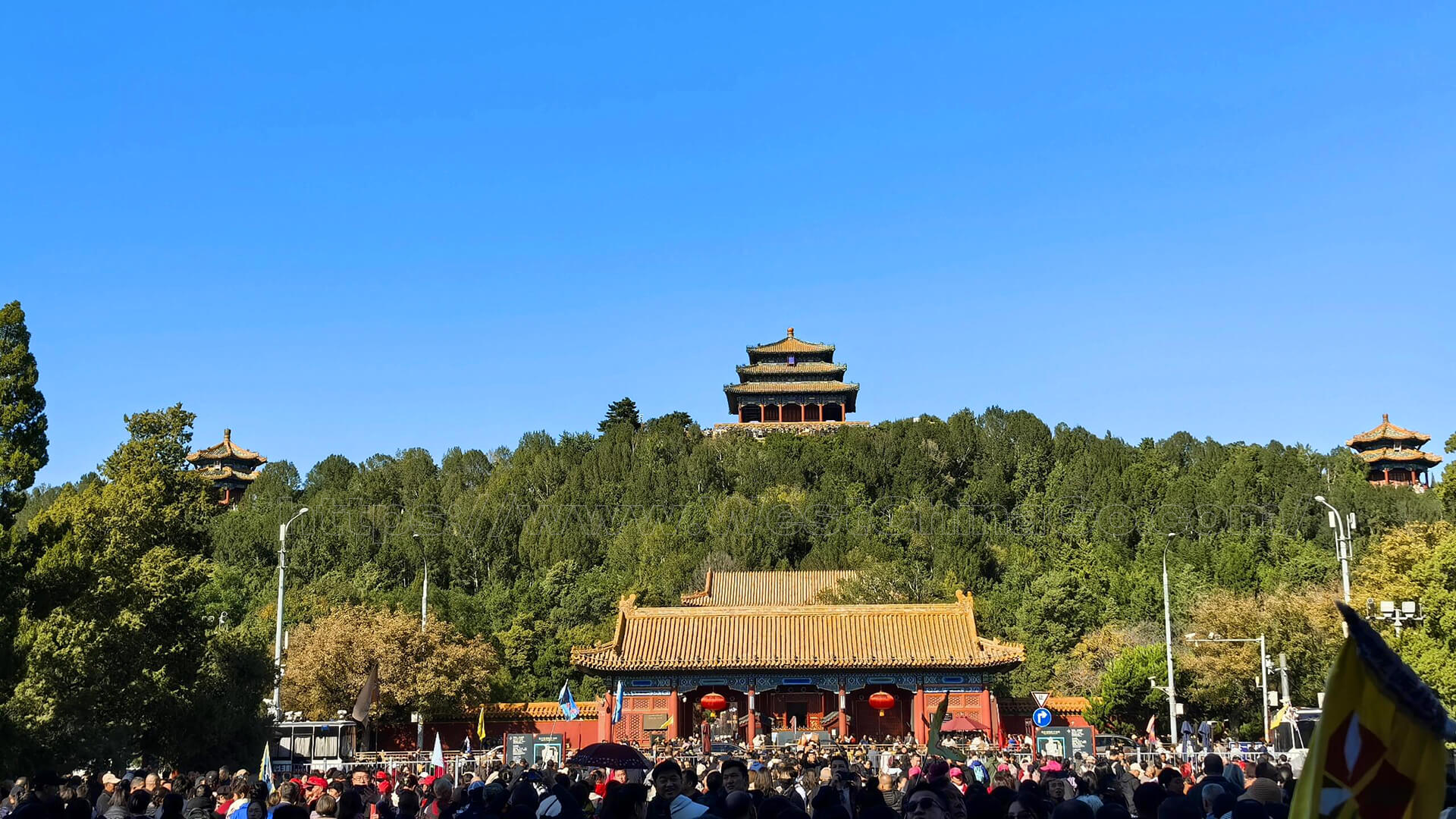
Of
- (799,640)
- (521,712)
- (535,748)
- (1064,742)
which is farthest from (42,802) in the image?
(799,640)

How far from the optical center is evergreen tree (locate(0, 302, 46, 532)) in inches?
742

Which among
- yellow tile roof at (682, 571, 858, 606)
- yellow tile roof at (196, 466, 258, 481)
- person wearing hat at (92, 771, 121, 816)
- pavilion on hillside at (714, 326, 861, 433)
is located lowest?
person wearing hat at (92, 771, 121, 816)

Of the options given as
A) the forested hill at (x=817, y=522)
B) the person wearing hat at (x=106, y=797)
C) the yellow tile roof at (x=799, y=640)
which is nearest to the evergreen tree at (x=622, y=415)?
the forested hill at (x=817, y=522)

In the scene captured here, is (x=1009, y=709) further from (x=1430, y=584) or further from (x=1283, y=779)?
(x=1283, y=779)

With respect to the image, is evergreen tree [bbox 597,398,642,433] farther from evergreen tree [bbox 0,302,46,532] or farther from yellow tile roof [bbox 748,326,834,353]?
evergreen tree [bbox 0,302,46,532]

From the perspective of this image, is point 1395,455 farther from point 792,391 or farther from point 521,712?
point 521,712

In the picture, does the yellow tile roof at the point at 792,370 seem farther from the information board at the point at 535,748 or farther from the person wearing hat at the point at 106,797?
the person wearing hat at the point at 106,797

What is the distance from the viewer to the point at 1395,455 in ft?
→ 299

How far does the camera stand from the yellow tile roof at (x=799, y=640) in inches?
1677

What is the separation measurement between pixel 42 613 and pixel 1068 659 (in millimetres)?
41026

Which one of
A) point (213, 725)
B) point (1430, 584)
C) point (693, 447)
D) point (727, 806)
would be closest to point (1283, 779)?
point (727, 806)

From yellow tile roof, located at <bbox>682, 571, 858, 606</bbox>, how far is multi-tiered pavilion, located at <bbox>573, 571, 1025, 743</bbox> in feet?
50.8

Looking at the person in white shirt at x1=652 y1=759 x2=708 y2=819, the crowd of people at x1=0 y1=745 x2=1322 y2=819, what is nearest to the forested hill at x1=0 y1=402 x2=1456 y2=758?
the crowd of people at x1=0 y1=745 x2=1322 y2=819

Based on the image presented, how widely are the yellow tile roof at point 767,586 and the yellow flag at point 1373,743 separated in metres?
57.6
